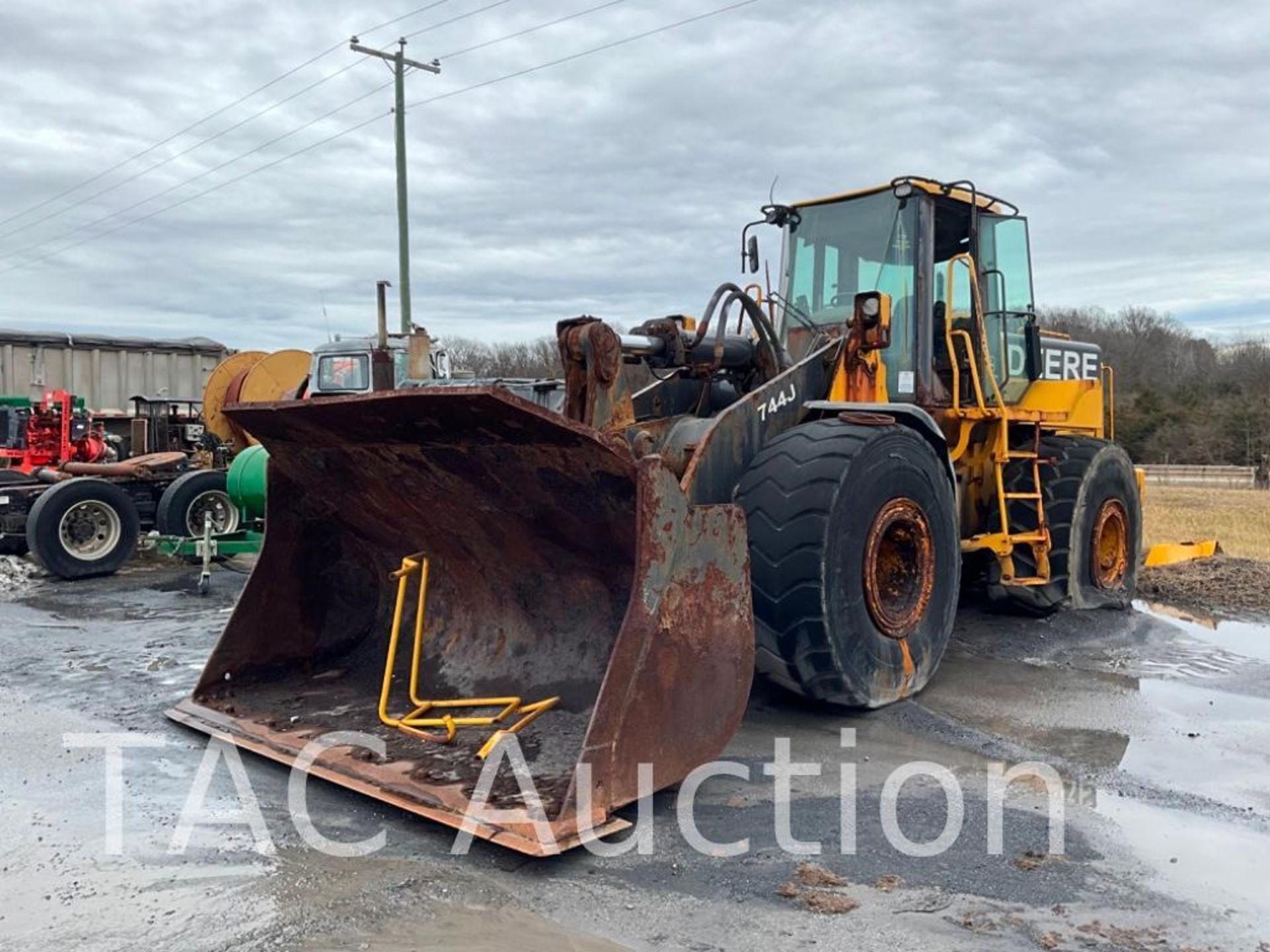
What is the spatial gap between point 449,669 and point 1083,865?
8.66 ft

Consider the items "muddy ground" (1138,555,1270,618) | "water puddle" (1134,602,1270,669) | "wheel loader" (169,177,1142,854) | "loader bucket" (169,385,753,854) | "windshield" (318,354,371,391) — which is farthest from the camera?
"windshield" (318,354,371,391)

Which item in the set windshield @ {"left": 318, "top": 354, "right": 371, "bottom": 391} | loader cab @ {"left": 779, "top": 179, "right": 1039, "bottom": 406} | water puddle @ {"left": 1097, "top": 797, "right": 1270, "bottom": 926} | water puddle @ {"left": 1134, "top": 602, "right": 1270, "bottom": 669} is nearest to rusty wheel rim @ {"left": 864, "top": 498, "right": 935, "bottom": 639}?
loader cab @ {"left": 779, "top": 179, "right": 1039, "bottom": 406}

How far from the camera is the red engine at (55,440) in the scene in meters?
13.1

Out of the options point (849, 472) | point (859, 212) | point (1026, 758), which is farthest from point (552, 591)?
point (859, 212)

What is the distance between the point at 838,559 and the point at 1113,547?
429 centimetres

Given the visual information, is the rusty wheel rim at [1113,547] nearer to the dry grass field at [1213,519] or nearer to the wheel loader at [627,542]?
the wheel loader at [627,542]

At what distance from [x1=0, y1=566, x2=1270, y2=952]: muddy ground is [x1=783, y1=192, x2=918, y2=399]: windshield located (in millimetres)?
2072

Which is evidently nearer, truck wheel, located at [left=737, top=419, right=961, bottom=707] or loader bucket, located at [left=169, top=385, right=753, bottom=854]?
loader bucket, located at [left=169, top=385, right=753, bottom=854]

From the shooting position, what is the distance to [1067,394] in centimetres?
773

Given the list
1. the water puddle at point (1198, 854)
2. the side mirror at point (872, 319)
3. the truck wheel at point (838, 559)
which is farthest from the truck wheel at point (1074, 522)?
the water puddle at point (1198, 854)

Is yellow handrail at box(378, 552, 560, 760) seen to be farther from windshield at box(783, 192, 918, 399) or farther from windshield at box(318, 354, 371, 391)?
windshield at box(318, 354, 371, 391)

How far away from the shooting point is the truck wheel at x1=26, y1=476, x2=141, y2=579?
10.5m

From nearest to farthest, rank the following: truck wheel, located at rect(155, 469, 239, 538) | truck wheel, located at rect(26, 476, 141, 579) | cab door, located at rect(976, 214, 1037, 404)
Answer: cab door, located at rect(976, 214, 1037, 404) → truck wheel, located at rect(26, 476, 141, 579) → truck wheel, located at rect(155, 469, 239, 538)

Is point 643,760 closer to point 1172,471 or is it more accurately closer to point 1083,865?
point 1083,865
